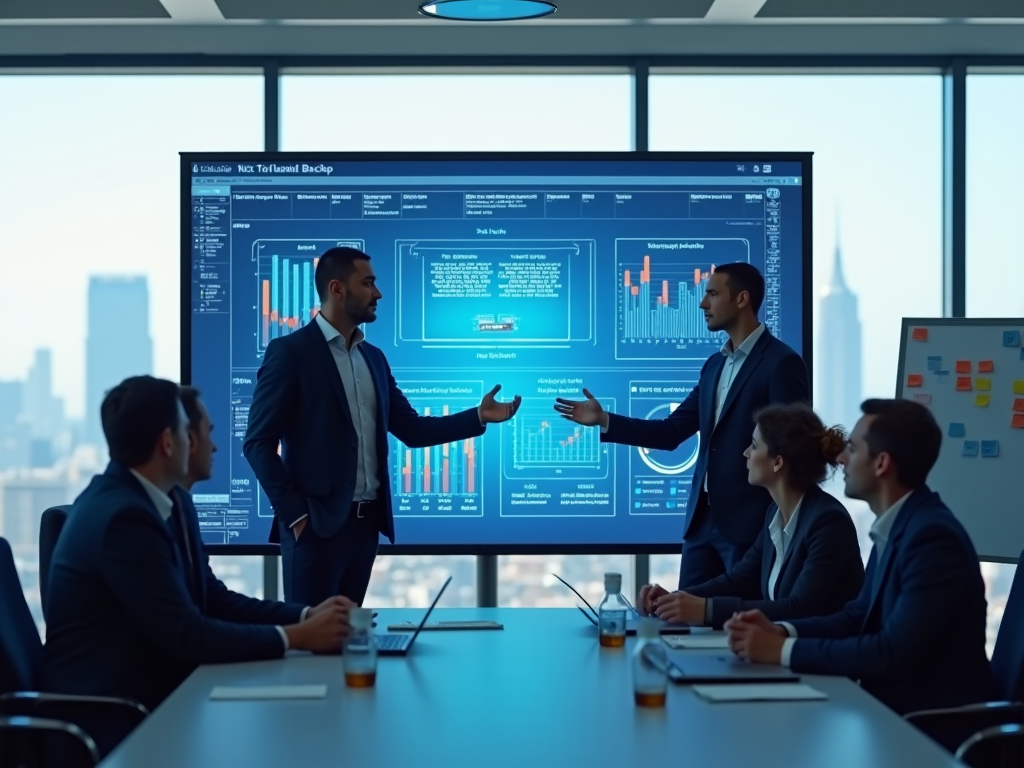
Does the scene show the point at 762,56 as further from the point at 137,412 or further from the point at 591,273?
the point at 137,412

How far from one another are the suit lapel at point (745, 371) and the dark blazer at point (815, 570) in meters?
1.15

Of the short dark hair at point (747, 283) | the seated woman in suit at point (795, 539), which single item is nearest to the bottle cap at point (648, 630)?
the seated woman in suit at point (795, 539)

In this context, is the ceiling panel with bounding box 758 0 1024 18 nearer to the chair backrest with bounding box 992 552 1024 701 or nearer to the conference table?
the chair backrest with bounding box 992 552 1024 701

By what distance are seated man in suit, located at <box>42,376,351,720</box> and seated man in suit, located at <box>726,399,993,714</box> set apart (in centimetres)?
111

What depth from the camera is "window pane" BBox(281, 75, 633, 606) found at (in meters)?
6.04

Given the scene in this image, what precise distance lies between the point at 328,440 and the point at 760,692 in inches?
94.1

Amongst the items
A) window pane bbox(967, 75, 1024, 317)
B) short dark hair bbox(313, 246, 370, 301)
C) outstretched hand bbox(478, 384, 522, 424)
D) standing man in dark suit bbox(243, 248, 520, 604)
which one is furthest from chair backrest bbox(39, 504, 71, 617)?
window pane bbox(967, 75, 1024, 317)

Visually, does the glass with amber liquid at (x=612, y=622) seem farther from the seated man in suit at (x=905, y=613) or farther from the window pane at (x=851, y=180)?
the window pane at (x=851, y=180)

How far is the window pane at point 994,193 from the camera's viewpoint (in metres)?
6.14

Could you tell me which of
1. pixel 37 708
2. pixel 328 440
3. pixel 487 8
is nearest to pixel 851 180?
pixel 487 8

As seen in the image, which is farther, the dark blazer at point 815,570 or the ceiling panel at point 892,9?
the ceiling panel at point 892,9

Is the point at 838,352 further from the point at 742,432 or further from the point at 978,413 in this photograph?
the point at 742,432

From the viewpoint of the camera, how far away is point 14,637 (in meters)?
3.02

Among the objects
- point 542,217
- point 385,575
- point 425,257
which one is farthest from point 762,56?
point 385,575
